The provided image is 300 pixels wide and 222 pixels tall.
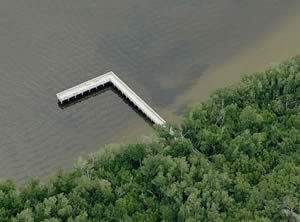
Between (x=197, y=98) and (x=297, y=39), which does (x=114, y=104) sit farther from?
(x=297, y=39)

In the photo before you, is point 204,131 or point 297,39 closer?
point 204,131

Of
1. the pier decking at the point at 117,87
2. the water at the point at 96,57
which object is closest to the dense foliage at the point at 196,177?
the pier decking at the point at 117,87

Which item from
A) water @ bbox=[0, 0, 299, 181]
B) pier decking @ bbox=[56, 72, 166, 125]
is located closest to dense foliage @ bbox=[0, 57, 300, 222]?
pier decking @ bbox=[56, 72, 166, 125]

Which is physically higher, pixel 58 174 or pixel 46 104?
pixel 46 104

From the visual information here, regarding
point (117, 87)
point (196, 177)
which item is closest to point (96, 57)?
point (117, 87)

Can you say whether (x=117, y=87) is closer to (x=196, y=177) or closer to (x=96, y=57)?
(x=96, y=57)

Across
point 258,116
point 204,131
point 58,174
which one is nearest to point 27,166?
point 58,174

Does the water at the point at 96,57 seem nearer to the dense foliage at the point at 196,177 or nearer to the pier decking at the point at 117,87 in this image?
the pier decking at the point at 117,87
